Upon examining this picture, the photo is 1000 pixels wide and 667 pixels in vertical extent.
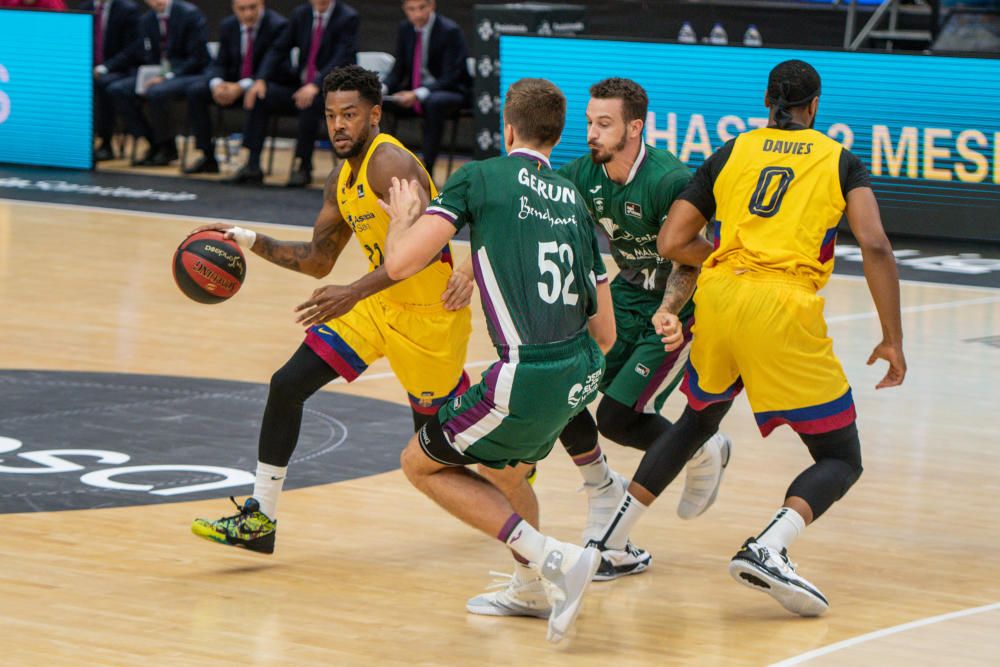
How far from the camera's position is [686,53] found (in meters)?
14.9

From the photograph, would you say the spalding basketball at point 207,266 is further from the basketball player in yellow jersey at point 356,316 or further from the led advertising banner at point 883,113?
the led advertising banner at point 883,113

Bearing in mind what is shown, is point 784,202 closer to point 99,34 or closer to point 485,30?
point 485,30

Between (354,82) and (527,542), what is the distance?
5.97 ft

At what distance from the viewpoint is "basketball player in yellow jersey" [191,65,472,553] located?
5918 mm

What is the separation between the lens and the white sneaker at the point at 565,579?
502cm

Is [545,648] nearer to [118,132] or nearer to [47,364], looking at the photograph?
[47,364]

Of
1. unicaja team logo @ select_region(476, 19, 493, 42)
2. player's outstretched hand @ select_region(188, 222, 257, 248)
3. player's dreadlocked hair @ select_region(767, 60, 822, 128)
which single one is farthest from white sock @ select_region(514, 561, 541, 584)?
unicaja team logo @ select_region(476, 19, 493, 42)

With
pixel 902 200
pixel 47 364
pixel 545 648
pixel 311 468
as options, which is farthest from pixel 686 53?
pixel 545 648

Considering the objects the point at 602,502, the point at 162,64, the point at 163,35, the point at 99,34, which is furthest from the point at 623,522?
the point at 99,34

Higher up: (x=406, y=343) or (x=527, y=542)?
(x=406, y=343)

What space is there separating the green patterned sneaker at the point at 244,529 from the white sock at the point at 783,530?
1732 millimetres

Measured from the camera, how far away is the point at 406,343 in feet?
20.2

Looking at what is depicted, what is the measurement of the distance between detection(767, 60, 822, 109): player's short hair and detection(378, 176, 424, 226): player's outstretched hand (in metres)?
1.25

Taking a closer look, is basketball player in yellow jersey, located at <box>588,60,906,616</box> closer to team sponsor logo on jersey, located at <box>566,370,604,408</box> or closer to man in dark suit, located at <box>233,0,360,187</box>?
team sponsor logo on jersey, located at <box>566,370,604,408</box>
